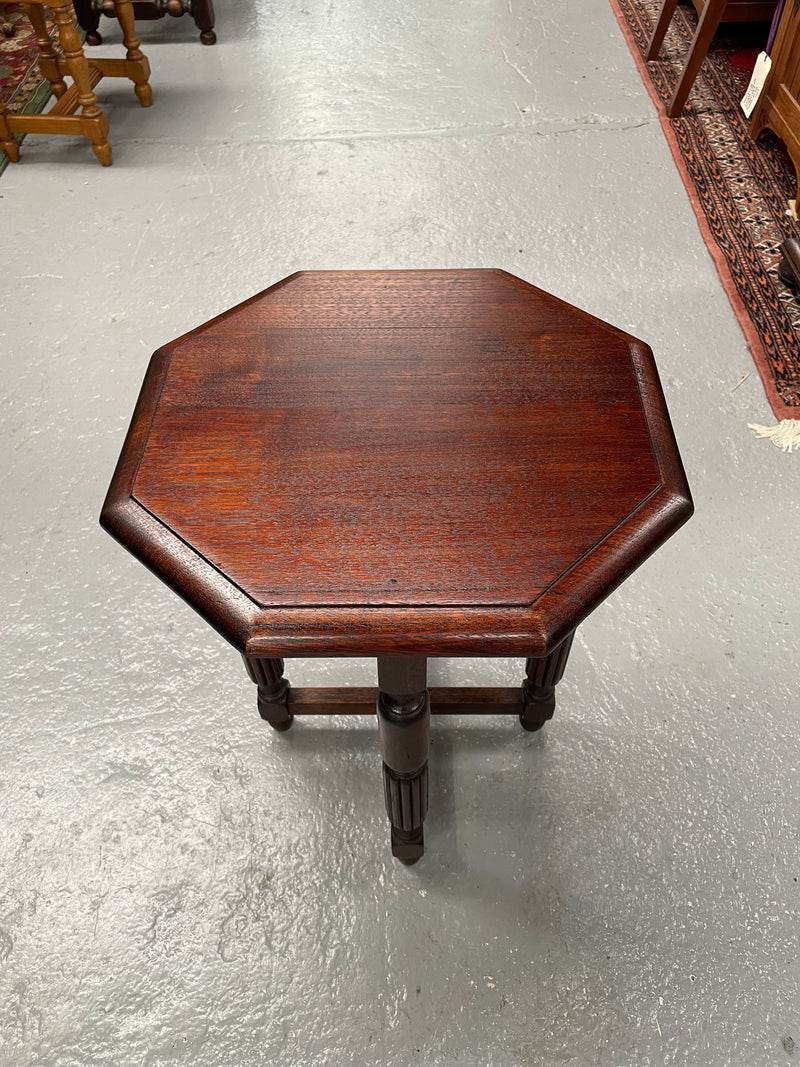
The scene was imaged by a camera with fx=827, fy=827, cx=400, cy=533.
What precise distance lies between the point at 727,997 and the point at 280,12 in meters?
4.77

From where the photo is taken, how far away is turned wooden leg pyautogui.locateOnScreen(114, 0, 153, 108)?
11.3ft

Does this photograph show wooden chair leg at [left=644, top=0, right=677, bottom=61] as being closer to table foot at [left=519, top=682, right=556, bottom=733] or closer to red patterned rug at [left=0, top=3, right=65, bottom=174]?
red patterned rug at [left=0, top=3, right=65, bottom=174]

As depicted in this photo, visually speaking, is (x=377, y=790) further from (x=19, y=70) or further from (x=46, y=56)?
(x=19, y=70)

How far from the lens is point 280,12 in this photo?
4.37 m

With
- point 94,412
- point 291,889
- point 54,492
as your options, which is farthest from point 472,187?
point 291,889

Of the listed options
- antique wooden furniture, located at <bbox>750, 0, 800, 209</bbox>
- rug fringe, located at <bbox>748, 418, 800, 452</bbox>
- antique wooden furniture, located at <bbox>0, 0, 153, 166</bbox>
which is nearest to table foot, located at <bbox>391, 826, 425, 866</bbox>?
rug fringe, located at <bbox>748, 418, 800, 452</bbox>

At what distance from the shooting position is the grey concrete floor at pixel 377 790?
1.45m

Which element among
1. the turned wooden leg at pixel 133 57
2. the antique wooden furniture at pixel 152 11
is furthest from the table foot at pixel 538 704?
the antique wooden furniture at pixel 152 11

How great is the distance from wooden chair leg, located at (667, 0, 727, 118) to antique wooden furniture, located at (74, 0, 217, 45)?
7.31 ft

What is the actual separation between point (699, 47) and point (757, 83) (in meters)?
0.28

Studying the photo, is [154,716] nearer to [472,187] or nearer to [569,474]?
[569,474]

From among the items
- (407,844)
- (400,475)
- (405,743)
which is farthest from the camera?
(407,844)


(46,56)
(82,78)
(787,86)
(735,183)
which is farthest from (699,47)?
(46,56)

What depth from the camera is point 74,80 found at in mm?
3219
